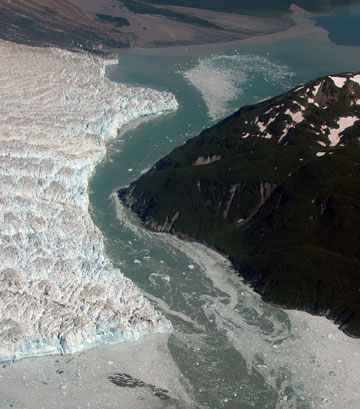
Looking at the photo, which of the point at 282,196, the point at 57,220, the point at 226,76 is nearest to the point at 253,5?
the point at 226,76

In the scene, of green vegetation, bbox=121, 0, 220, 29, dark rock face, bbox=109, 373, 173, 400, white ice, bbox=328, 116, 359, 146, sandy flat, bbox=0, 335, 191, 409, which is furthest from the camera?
green vegetation, bbox=121, 0, 220, 29

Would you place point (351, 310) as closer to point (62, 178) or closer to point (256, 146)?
point (256, 146)

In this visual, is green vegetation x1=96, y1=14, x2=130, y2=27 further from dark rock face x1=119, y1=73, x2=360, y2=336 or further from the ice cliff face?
dark rock face x1=119, y1=73, x2=360, y2=336

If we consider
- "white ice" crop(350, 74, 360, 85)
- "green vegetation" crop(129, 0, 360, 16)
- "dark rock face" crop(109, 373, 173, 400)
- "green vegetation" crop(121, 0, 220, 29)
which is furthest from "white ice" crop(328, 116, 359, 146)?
"green vegetation" crop(129, 0, 360, 16)

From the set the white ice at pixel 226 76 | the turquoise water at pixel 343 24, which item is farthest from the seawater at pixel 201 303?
the turquoise water at pixel 343 24

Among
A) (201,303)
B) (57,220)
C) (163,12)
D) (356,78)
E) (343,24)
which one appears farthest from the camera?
(163,12)

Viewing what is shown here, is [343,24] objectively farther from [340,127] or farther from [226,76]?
[340,127]

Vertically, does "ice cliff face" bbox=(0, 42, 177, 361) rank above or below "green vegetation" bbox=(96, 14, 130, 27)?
below
